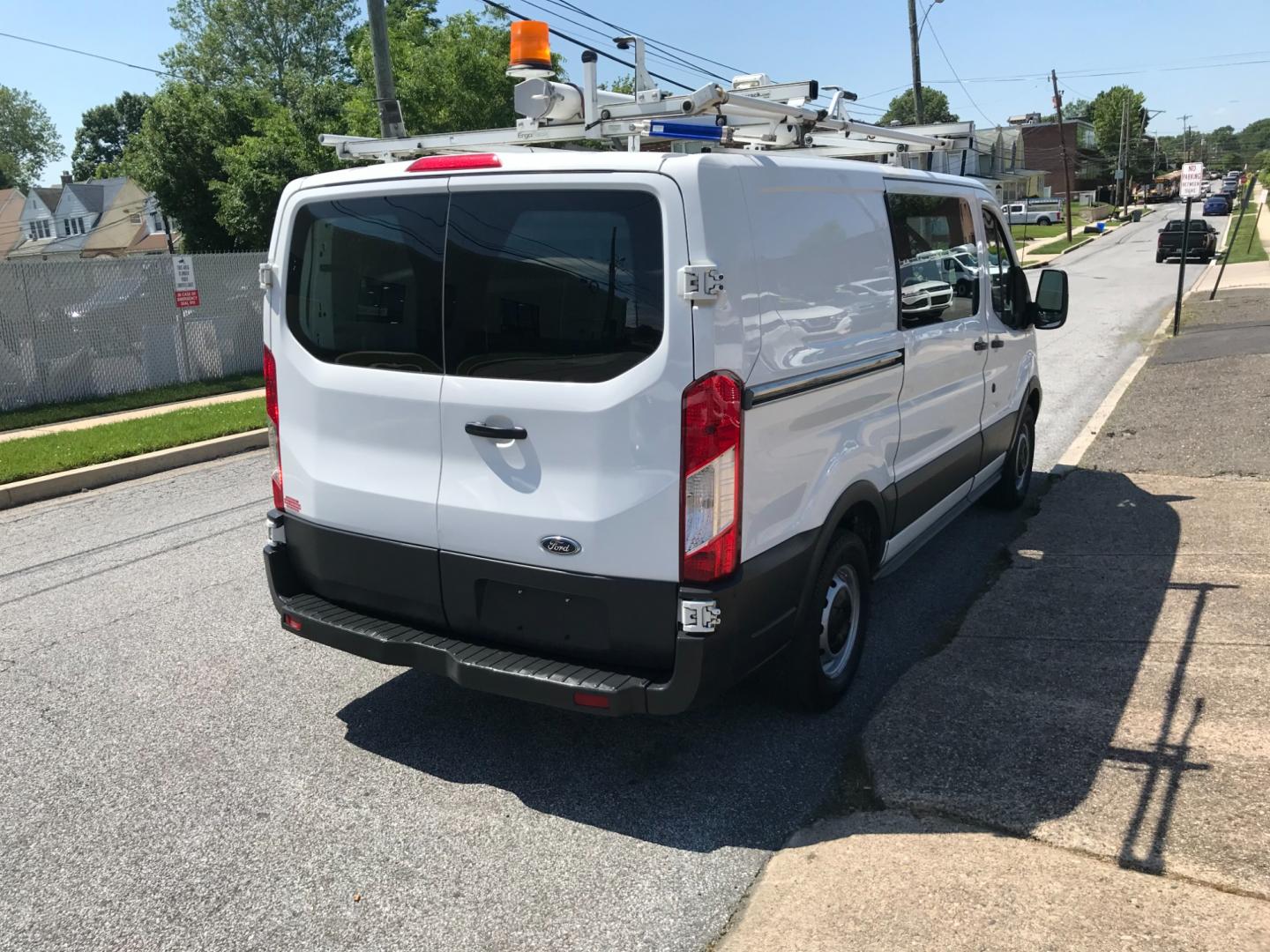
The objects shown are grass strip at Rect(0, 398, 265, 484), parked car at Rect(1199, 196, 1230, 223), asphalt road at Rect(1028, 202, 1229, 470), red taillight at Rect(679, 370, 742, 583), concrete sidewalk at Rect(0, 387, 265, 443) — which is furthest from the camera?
parked car at Rect(1199, 196, 1230, 223)

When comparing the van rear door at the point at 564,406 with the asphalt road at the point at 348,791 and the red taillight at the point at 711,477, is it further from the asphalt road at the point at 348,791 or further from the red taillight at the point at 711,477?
the asphalt road at the point at 348,791

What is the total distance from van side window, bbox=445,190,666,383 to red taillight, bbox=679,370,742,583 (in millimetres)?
249

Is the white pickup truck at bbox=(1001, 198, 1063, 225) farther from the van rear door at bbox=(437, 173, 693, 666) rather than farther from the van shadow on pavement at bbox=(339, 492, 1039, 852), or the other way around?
the van rear door at bbox=(437, 173, 693, 666)

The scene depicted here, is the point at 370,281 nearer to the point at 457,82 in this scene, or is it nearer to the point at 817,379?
the point at 817,379

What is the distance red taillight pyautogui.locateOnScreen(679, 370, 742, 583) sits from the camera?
10.3 feet

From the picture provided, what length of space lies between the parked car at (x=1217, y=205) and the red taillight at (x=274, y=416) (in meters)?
81.5

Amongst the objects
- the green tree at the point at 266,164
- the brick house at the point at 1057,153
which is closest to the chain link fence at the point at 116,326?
the green tree at the point at 266,164

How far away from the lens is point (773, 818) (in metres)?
3.45

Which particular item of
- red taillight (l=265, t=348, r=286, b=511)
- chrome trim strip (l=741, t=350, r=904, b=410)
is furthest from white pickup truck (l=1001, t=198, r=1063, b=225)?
red taillight (l=265, t=348, r=286, b=511)

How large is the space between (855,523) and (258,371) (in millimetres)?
13694

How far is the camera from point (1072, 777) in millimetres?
3516

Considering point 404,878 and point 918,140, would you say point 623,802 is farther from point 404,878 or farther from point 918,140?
point 918,140

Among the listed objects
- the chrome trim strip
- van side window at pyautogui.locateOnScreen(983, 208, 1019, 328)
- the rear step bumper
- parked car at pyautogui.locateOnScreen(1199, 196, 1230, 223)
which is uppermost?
parked car at pyautogui.locateOnScreen(1199, 196, 1230, 223)

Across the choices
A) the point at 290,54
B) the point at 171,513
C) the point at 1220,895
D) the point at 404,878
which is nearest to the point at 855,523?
the point at 1220,895
